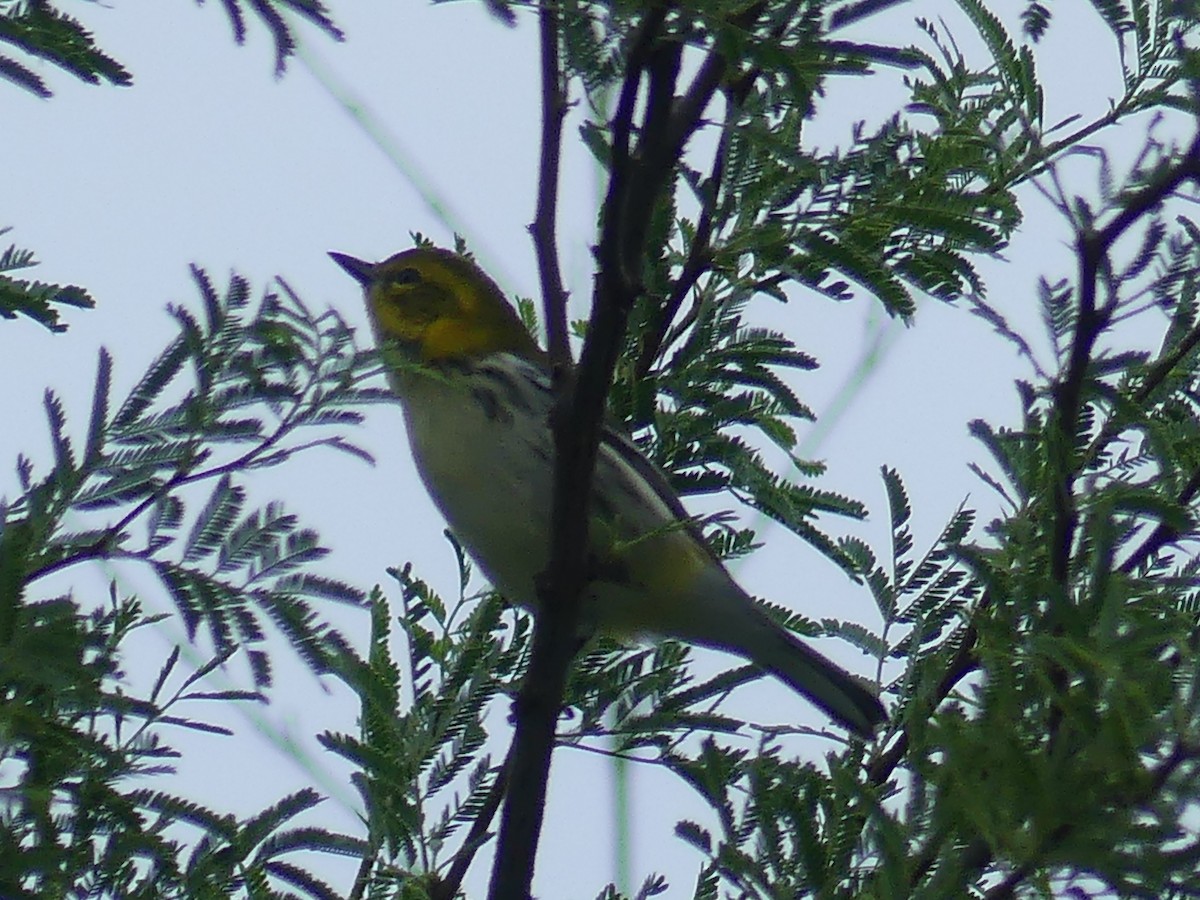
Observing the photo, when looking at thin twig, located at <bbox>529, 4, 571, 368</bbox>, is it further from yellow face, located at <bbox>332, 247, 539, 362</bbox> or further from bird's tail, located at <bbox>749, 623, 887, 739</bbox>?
yellow face, located at <bbox>332, 247, 539, 362</bbox>

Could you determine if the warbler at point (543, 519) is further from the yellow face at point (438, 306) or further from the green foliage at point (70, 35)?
the green foliage at point (70, 35)

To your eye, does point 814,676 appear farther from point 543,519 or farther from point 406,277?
point 406,277

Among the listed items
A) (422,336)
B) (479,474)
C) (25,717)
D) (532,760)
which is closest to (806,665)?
(479,474)

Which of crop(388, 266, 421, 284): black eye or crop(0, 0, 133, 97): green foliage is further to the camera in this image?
crop(388, 266, 421, 284): black eye

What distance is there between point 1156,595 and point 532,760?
1.08 metres

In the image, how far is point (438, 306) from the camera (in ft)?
19.5

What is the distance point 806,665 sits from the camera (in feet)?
16.9

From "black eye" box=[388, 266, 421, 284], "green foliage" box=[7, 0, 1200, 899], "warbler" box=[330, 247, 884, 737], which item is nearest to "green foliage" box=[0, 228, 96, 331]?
"green foliage" box=[7, 0, 1200, 899]

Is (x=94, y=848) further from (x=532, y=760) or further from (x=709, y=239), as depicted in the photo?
(x=709, y=239)

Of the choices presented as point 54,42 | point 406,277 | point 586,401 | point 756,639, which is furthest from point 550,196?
point 406,277

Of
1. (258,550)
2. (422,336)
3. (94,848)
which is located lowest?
(94,848)

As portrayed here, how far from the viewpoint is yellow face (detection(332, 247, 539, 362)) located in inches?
219

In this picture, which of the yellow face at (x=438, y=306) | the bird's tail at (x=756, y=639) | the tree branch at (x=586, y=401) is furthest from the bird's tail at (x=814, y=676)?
the tree branch at (x=586, y=401)

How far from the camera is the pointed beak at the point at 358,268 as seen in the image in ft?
20.5
